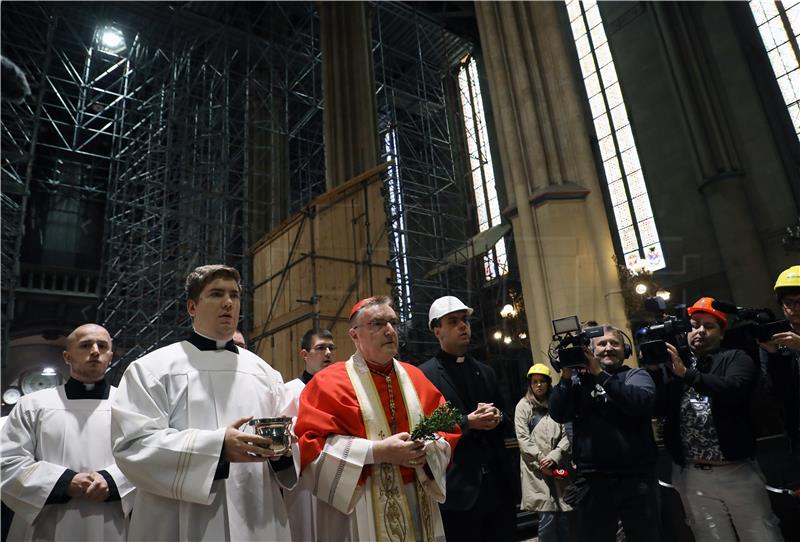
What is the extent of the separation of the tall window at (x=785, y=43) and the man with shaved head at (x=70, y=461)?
11.8 m

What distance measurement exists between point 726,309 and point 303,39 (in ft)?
48.4

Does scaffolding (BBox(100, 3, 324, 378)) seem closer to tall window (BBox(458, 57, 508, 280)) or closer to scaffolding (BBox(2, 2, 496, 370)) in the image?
scaffolding (BBox(2, 2, 496, 370))

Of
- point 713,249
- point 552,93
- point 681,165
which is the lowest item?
point 713,249

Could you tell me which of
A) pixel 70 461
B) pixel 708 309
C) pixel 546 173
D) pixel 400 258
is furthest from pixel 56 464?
pixel 400 258

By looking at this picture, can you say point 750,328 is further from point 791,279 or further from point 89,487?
point 89,487

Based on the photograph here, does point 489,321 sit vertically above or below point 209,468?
above

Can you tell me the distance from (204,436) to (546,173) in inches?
239

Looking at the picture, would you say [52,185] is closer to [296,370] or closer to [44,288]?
Result: [44,288]

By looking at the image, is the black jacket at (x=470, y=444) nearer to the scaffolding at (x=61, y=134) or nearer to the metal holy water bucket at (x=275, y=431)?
the metal holy water bucket at (x=275, y=431)

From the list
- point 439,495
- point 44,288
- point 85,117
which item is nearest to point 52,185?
point 85,117

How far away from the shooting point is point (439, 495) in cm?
221

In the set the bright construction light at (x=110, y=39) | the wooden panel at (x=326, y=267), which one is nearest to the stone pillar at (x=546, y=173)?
the wooden panel at (x=326, y=267)

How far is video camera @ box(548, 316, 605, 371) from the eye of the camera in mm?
2754

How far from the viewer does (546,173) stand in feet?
23.1
